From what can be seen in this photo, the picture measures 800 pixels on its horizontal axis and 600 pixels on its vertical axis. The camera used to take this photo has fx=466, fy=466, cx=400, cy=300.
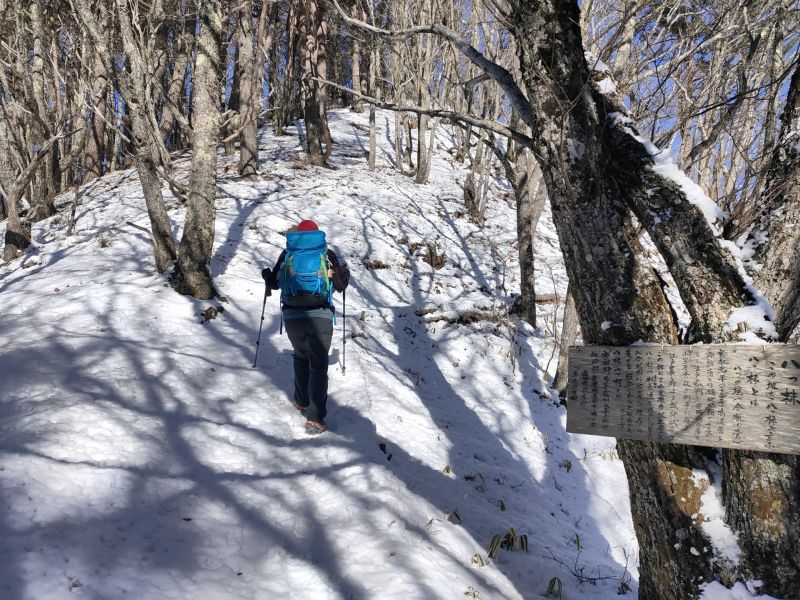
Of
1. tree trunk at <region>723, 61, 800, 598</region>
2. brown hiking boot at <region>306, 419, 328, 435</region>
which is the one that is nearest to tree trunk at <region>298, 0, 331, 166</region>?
brown hiking boot at <region>306, 419, 328, 435</region>

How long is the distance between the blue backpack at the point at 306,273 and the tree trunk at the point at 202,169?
268cm

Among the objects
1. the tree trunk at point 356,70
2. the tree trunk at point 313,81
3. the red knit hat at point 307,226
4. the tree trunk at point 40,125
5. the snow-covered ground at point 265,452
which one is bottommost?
the snow-covered ground at point 265,452

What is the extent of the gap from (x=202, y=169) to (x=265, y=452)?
4.45 meters

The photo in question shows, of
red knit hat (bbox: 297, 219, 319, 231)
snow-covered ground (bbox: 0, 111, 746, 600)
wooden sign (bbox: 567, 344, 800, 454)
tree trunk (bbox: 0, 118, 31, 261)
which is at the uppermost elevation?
tree trunk (bbox: 0, 118, 31, 261)

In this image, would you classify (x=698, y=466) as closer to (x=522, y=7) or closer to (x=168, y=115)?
(x=522, y=7)

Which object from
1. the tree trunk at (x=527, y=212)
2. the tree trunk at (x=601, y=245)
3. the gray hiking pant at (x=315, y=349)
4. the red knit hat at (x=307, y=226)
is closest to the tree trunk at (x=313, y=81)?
the tree trunk at (x=527, y=212)

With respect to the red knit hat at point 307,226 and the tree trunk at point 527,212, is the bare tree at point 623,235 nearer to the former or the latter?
the red knit hat at point 307,226

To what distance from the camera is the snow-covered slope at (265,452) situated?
2.63 m

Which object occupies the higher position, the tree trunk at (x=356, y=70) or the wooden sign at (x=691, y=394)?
the tree trunk at (x=356, y=70)

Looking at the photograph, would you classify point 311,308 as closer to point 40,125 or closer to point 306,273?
point 306,273

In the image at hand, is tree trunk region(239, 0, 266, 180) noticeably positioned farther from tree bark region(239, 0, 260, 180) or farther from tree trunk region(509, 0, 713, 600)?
tree trunk region(509, 0, 713, 600)

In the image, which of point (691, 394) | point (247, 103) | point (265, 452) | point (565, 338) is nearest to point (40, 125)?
point (247, 103)

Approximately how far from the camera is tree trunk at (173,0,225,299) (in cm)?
656

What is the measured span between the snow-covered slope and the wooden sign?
1.47m
